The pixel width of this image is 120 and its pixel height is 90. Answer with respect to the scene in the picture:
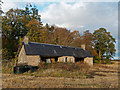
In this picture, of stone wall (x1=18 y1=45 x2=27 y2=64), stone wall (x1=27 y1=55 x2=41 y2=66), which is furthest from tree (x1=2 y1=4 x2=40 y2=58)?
stone wall (x1=27 y1=55 x2=41 y2=66)

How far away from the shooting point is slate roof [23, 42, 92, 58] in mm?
25586

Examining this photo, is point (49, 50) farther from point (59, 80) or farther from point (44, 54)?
point (59, 80)

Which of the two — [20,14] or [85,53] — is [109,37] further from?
[20,14]

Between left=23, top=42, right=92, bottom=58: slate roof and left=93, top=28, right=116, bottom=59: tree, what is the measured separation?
42.8ft

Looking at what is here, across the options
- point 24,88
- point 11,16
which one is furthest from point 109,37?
point 24,88

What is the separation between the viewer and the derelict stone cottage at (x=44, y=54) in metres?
Answer: 24.7

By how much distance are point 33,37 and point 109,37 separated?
86.6ft

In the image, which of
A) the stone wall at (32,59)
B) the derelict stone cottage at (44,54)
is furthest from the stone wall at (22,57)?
the stone wall at (32,59)

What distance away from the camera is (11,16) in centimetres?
3969

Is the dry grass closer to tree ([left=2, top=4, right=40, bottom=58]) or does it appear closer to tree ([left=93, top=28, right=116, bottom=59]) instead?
tree ([left=2, top=4, right=40, bottom=58])

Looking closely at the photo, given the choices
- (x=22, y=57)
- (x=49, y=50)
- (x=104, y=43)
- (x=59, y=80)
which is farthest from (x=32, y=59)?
(x=104, y=43)

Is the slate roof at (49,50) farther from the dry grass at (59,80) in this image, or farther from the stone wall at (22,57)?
the dry grass at (59,80)

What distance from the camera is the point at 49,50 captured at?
93.2ft

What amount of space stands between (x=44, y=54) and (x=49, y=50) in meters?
2.33
